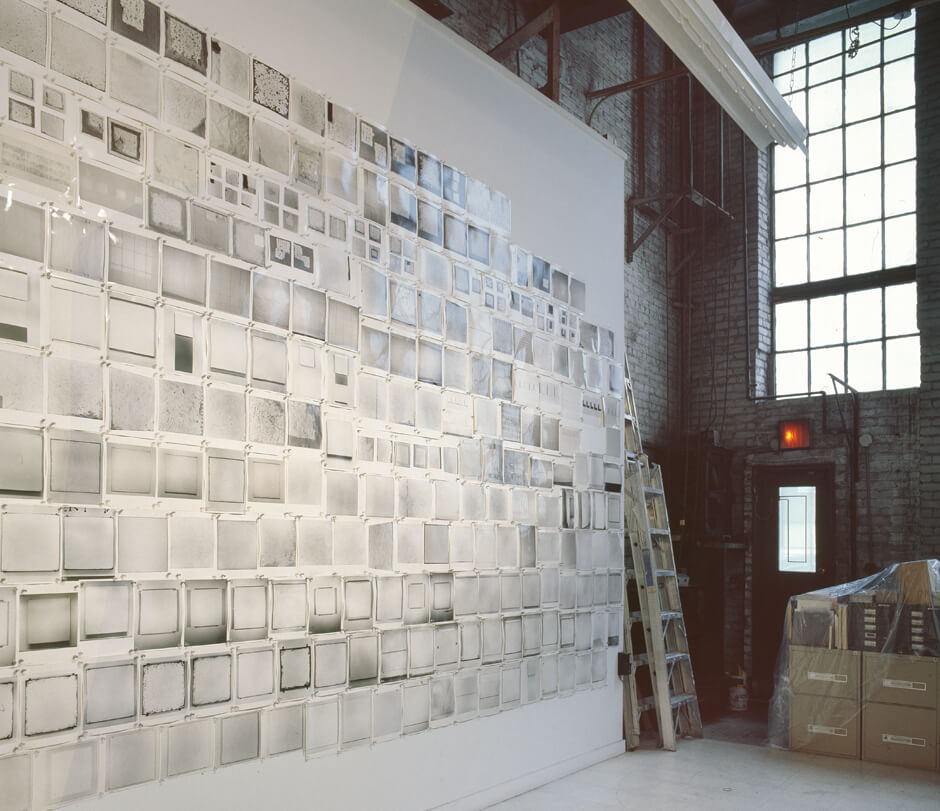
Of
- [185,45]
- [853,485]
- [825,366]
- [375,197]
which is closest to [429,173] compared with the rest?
[375,197]

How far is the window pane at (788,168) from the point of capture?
25.0ft

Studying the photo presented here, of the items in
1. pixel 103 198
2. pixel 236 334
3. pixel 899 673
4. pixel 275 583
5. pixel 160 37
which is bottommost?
pixel 899 673

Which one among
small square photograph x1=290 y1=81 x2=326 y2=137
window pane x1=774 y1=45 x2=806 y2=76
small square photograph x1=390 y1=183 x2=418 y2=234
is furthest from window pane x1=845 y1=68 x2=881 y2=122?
small square photograph x1=290 y1=81 x2=326 y2=137

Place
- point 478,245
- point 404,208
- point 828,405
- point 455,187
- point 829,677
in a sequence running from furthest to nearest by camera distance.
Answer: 1. point 828,405
2. point 829,677
3. point 478,245
4. point 455,187
5. point 404,208

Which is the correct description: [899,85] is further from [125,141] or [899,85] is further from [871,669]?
[125,141]

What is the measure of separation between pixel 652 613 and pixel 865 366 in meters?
3.14

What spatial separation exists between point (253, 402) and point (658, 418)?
507 centimetres

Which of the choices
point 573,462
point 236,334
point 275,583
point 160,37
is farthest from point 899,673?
point 160,37

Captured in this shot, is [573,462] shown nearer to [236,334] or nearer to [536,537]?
[536,537]

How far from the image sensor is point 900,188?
7.02 meters

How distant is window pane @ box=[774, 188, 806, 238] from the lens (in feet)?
24.9

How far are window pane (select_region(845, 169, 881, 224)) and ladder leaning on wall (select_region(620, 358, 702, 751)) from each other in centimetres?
292

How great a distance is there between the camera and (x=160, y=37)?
2.70 metres

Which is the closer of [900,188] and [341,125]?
[341,125]
